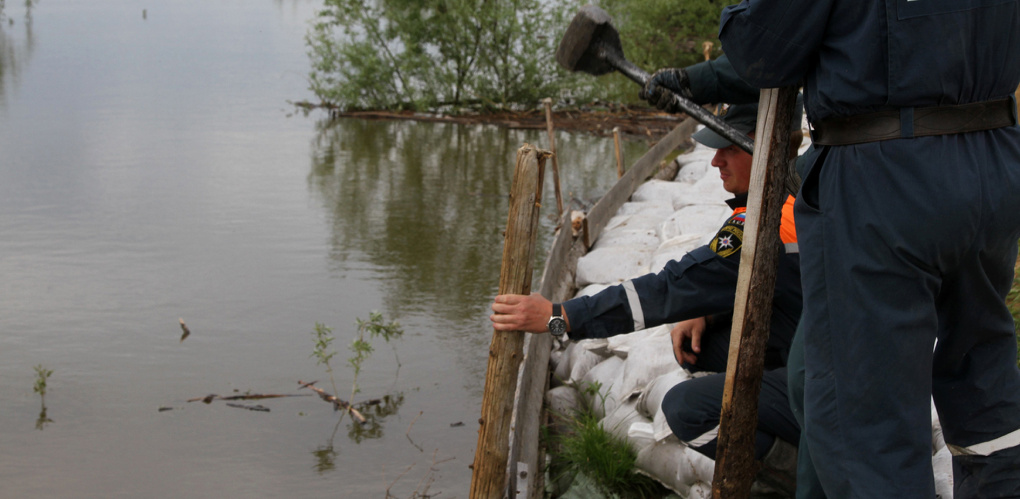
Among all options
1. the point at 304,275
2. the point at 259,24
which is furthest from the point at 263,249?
the point at 259,24

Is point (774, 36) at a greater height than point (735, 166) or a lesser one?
greater

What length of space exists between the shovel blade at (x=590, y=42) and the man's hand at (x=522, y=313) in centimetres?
86

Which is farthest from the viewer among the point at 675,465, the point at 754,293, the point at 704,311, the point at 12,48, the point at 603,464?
the point at 12,48

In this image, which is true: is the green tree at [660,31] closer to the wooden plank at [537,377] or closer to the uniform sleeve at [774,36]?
the wooden plank at [537,377]

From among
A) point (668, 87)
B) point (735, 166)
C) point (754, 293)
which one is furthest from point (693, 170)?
point (754, 293)

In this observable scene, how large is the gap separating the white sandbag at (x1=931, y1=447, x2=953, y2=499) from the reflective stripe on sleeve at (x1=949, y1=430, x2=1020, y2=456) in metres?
0.31

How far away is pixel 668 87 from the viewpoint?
2.63 metres

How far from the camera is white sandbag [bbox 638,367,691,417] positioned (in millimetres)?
3098

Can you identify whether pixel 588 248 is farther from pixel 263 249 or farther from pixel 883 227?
pixel 883 227

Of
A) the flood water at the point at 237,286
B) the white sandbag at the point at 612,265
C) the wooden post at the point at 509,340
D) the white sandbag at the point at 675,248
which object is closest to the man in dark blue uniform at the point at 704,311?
the wooden post at the point at 509,340

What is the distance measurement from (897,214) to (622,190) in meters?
4.78

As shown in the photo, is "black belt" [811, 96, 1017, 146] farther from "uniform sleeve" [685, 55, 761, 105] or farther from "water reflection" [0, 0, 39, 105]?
"water reflection" [0, 0, 39, 105]

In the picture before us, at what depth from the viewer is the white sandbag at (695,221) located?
5035mm

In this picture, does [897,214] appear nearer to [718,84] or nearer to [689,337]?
[718,84]
